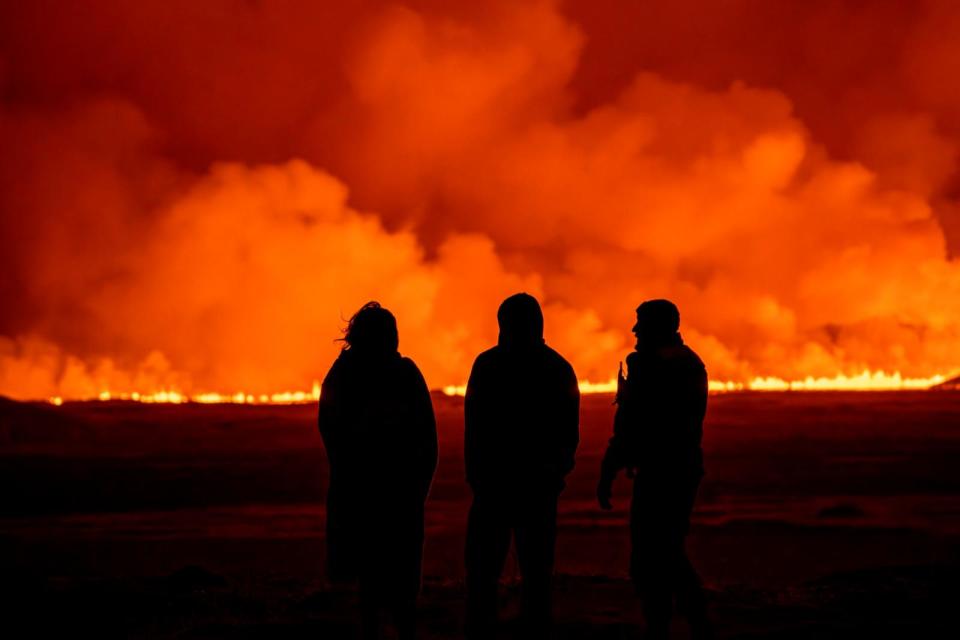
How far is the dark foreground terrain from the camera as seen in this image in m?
7.54

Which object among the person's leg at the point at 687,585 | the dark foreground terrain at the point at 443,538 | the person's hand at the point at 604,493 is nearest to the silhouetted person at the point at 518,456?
the person's hand at the point at 604,493

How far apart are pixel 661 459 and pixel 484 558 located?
1113 mm

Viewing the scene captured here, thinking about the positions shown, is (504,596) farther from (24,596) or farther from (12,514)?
(12,514)

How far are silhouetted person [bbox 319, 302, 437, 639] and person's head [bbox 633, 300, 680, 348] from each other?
1287mm

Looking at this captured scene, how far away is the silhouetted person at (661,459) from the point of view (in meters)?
5.80

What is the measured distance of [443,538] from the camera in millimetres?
13891

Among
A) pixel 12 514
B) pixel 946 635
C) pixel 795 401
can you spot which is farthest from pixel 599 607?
pixel 795 401

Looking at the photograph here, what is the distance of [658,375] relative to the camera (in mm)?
5961

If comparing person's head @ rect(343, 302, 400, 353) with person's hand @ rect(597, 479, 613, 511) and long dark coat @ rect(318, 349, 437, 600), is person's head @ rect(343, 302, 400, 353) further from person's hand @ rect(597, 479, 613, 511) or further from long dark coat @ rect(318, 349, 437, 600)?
person's hand @ rect(597, 479, 613, 511)

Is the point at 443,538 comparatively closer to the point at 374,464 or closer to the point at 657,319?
the point at 374,464

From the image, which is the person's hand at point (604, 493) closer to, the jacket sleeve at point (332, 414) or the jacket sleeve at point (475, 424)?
the jacket sleeve at point (475, 424)

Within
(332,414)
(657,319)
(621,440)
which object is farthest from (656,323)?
(332,414)

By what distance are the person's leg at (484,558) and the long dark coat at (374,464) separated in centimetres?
37

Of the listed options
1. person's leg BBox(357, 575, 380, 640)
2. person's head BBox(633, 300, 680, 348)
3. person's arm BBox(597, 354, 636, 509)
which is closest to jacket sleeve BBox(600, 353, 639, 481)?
person's arm BBox(597, 354, 636, 509)
